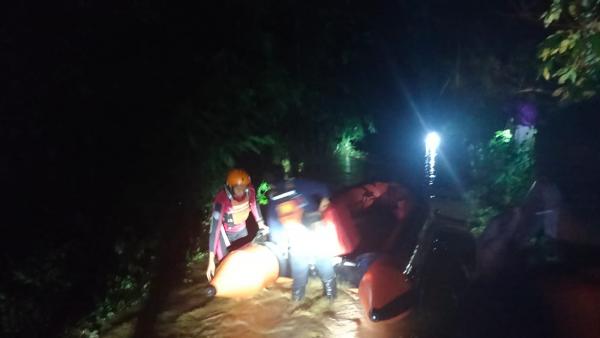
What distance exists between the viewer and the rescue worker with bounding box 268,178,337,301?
5238 mm

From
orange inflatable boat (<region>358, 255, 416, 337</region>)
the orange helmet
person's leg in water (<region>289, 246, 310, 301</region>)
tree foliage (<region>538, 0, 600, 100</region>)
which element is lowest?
orange inflatable boat (<region>358, 255, 416, 337</region>)

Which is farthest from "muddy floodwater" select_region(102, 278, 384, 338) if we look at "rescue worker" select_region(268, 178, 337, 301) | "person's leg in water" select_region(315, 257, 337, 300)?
"rescue worker" select_region(268, 178, 337, 301)

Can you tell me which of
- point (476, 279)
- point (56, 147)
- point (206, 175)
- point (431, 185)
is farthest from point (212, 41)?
point (431, 185)

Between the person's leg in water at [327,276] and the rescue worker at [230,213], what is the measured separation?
3.08ft

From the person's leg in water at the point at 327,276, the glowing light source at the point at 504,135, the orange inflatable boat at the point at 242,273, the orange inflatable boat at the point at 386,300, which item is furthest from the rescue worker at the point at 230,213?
the glowing light source at the point at 504,135

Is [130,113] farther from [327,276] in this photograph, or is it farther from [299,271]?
[327,276]

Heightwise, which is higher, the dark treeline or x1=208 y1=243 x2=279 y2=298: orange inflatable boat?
the dark treeline

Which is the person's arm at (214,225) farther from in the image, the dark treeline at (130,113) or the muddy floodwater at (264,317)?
the dark treeline at (130,113)

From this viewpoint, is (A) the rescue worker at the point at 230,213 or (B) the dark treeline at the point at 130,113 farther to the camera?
(A) the rescue worker at the point at 230,213

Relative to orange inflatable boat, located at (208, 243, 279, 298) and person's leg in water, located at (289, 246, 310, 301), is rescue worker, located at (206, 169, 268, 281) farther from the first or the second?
person's leg in water, located at (289, 246, 310, 301)

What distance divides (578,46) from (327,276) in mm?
3694

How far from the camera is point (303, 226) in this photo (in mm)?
5273

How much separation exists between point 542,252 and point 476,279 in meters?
0.93

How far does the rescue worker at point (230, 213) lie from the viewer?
5523 millimetres
